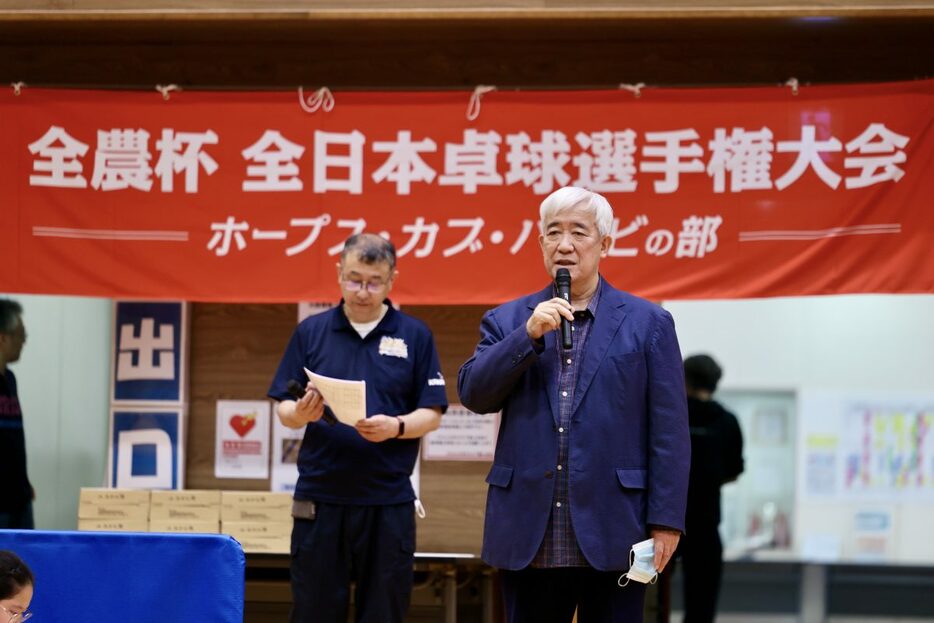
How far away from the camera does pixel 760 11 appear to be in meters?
4.20

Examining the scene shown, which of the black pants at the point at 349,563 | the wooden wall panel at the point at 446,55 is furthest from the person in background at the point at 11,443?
the black pants at the point at 349,563

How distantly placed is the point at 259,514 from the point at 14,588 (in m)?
2.09

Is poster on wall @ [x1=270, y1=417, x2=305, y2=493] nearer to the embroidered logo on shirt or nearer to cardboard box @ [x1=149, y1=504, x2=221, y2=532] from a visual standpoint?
cardboard box @ [x1=149, y1=504, x2=221, y2=532]

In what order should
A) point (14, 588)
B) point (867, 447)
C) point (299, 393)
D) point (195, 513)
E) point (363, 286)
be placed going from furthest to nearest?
point (867, 447) < point (195, 513) < point (363, 286) < point (299, 393) < point (14, 588)

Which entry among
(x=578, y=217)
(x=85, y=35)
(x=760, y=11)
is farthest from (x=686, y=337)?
(x=578, y=217)

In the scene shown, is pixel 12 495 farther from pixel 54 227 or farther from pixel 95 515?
pixel 54 227

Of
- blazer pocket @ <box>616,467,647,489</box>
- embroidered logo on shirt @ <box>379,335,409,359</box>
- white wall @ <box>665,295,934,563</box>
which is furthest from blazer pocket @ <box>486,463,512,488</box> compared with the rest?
white wall @ <box>665,295,934,563</box>

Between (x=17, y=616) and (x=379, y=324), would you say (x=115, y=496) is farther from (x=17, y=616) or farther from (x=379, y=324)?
(x=17, y=616)

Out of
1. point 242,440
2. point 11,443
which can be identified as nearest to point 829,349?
point 242,440

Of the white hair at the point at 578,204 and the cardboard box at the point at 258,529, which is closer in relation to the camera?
the white hair at the point at 578,204

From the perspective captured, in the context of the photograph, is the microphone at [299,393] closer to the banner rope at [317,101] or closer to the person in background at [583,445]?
the person in background at [583,445]

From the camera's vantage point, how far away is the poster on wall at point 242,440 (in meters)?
5.04

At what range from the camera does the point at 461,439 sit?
4.99m

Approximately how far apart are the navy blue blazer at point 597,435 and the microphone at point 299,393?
0.93 m
